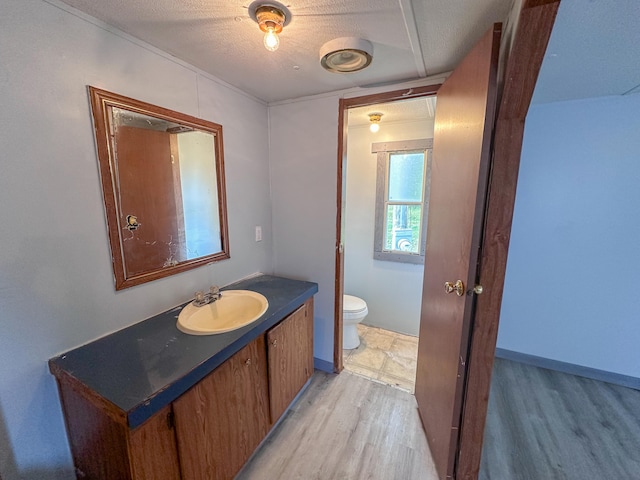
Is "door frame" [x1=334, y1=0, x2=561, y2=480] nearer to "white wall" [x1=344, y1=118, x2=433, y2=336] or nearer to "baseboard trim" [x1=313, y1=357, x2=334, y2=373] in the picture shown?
"baseboard trim" [x1=313, y1=357, x2=334, y2=373]

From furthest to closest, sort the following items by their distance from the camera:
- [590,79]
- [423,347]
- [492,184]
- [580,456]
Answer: [423,347] < [590,79] < [580,456] < [492,184]

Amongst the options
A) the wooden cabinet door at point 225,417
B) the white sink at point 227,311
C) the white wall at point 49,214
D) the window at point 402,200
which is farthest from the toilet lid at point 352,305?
the white wall at point 49,214

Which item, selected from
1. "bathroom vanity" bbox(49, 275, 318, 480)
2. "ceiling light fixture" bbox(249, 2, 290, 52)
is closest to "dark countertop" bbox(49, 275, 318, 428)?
"bathroom vanity" bbox(49, 275, 318, 480)

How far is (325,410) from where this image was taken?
166cm

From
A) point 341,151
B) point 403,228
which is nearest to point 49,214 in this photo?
point 341,151

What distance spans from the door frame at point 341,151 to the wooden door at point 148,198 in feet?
3.29

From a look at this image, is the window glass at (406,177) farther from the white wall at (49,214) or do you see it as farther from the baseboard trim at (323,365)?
the white wall at (49,214)

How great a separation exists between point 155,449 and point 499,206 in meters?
1.45

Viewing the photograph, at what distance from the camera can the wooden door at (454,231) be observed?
919 mm

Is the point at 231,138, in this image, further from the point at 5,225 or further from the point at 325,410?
the point at 325,410

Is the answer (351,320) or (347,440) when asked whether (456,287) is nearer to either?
(347,440)

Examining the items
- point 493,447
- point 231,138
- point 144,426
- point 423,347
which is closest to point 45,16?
point 231,138

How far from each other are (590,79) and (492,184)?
1298mm

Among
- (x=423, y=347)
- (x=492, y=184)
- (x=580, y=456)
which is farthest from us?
(x=423, y=347)
